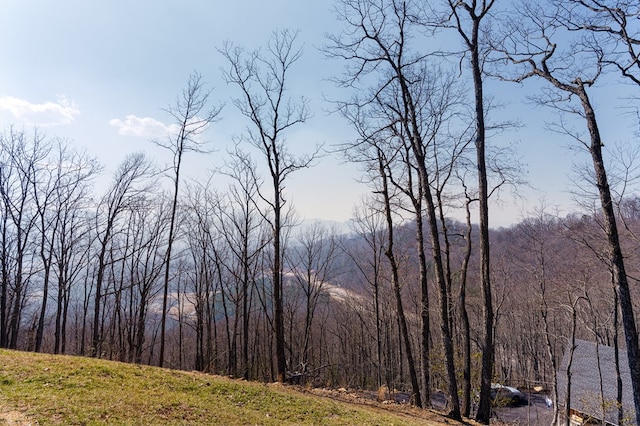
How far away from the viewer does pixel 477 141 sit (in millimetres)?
8711

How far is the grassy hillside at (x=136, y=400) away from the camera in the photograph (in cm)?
456

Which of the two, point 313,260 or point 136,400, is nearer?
point 136,400

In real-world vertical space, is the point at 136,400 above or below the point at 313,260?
below

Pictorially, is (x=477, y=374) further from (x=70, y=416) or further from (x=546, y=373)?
(x=546, y=373)

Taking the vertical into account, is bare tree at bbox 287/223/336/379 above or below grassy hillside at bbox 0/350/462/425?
above

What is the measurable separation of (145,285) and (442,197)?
14.0 meters

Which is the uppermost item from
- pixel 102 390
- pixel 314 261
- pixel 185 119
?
pixel 185 119

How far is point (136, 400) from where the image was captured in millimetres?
5324

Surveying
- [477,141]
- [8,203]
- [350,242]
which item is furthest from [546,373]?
[8,203]

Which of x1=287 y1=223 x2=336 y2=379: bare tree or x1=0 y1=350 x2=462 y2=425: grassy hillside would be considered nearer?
x1=0 y1=350 x2=462 y2=425: grassy hillside

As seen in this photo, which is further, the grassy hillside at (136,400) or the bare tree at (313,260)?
the bare tree at (313,260)

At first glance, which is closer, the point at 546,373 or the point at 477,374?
the point at 477,374

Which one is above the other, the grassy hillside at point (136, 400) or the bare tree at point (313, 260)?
the bare tree at point (313, 260)

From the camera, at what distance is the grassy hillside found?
456 centimetres
